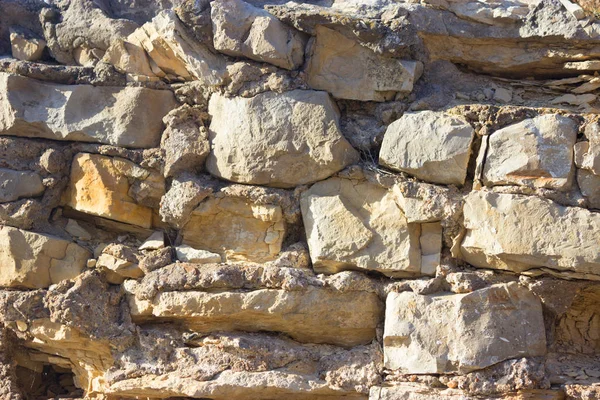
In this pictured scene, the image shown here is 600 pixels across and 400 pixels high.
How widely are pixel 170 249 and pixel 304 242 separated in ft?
2.63

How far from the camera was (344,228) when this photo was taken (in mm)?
4375

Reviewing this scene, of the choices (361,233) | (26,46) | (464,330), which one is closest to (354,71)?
(361,233)

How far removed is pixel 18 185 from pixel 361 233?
2.13 m

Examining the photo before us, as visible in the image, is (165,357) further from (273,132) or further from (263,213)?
(273,132)

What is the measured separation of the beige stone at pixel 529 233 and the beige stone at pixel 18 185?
260cm

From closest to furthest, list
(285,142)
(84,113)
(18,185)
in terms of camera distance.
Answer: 1. (285,142)
2. (18,185)
3. (84,113)

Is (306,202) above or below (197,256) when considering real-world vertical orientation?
Result: above

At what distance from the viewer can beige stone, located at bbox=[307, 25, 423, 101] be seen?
451 cm

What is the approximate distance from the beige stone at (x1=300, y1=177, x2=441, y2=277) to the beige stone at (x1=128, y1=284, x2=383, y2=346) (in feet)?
0.64

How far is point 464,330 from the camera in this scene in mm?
4078

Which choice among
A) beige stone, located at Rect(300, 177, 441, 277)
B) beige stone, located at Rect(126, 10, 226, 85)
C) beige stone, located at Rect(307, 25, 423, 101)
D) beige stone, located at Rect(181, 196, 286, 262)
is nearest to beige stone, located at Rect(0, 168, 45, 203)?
beige stone, located at Rect(181, 196, 286, 262)

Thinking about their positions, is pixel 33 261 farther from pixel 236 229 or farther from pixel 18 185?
pixel 236 229

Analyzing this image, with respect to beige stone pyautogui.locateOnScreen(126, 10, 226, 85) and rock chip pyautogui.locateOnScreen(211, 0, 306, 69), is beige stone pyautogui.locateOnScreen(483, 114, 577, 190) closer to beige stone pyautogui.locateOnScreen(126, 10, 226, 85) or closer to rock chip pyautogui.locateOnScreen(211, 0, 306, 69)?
rock chip pyautogui.locateOnScreen(211, 0, 306, 69)

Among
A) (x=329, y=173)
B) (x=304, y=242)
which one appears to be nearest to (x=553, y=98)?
(x=329, y=173)
